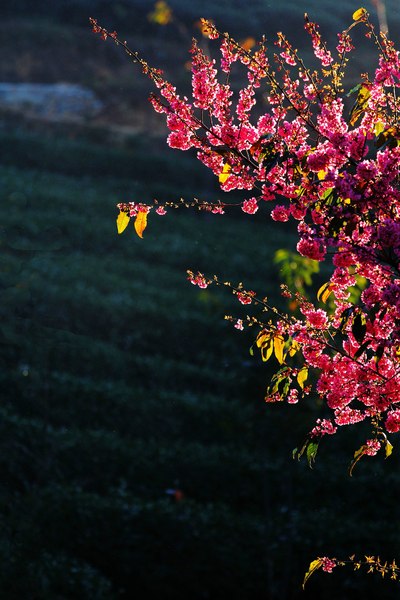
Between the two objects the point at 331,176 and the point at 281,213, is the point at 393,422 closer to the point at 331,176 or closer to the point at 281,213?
the point at 281,213

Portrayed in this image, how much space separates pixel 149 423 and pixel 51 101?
18.9 metres

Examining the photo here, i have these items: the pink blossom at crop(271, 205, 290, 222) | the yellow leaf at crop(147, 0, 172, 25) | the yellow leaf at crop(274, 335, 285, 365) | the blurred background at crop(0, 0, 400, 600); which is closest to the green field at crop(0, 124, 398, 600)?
the blurred background at crop(0, 0, 400, 600)

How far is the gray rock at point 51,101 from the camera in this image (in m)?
26.8

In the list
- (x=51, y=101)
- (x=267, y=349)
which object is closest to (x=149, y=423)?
(x=267, y=349)

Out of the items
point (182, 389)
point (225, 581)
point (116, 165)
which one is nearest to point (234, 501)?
point (225, 581)

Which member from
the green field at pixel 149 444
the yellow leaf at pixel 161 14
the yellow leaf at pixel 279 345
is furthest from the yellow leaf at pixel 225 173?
the yellow leaf at pixel 161 14

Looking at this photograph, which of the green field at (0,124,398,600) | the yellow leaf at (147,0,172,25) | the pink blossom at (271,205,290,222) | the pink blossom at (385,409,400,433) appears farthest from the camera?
the yellow leaf at (147,0,172,25)

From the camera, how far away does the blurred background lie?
26.7ft

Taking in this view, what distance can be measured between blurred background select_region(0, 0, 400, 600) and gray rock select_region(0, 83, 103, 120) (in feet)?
15.0

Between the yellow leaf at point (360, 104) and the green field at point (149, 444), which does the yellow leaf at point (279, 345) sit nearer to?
the yellow leaf at point (360, 104)

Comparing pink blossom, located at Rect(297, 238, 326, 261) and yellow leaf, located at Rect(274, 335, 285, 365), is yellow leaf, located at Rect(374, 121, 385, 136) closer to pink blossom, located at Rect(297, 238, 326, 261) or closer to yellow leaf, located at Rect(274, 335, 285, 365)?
pink blossom, located at Rect(297, 238, 326, 261)

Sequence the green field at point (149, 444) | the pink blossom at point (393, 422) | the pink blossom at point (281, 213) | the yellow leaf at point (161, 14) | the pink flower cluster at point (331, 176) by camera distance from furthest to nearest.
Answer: the yellow leaf at point (161, 14) < the green field at point (149, 444) < the pink blossom at point (393, 422) < the pink blossom at point (281, 213) < the pink flower cluster at point (331, 176)

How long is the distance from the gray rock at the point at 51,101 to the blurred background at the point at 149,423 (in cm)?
458

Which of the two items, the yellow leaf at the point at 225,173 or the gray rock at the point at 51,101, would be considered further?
the gray rock at the point at 51,101
